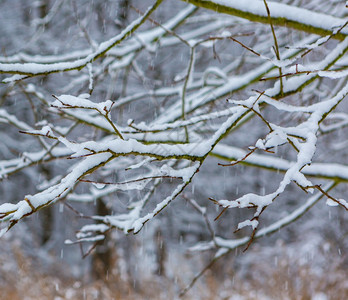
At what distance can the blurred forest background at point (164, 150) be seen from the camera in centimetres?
229

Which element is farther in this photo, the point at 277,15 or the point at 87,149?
the point at 277,15

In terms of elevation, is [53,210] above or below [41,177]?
below

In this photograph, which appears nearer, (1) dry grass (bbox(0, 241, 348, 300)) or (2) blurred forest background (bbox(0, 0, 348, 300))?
(2) blurred forest background (bbox(0, 0, 348, 300))

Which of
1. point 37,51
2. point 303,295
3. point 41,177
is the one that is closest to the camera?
point 303,295

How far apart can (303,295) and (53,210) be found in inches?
361

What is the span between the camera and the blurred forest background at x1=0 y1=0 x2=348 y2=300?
7.50 ft

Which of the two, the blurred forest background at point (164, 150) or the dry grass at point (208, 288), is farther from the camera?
the dry grass at point (208, 288)

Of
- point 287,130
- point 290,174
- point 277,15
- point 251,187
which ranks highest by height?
point 277,15

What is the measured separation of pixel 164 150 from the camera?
1.36 metres

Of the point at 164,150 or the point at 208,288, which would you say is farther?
the point at 208,288

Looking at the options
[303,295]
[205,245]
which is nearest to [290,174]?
[205,245]

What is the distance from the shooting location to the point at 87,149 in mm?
1148

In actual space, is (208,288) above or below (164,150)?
below

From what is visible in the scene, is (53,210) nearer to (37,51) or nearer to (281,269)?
(37,51)
